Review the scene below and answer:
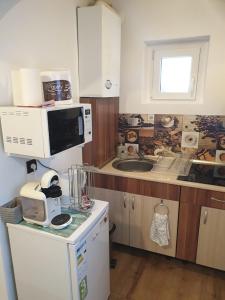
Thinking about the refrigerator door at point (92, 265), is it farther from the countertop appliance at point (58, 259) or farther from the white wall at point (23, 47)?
the white wall at point (23, 47)

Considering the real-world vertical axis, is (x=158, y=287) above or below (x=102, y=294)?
below

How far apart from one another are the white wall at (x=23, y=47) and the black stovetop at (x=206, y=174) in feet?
3.76

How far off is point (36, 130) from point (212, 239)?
5.34ft

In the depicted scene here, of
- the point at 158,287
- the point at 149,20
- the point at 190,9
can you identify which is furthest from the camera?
the point at 149,20

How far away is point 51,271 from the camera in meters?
1.33

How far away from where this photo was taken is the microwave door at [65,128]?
127 centimetres

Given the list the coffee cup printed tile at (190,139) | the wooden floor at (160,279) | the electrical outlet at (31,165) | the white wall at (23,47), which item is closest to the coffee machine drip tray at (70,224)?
the white wall at (23,47)

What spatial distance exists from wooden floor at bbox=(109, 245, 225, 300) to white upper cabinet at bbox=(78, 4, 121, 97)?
1.59 metres

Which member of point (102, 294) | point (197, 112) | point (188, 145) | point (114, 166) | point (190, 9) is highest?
point (190, 9)

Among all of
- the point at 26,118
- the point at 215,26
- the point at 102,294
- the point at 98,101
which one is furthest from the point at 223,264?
the point at 215,26

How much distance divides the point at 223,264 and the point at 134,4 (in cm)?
248

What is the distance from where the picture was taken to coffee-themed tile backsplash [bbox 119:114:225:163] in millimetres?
2223

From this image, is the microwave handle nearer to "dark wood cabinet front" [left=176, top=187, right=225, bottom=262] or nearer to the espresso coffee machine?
the espresso coffee machine

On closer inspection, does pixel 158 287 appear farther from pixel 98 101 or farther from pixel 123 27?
pixel 123 27
